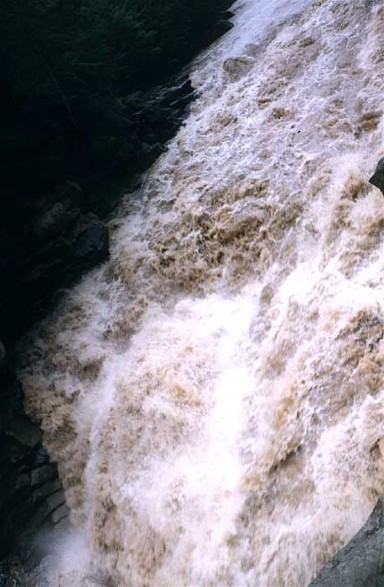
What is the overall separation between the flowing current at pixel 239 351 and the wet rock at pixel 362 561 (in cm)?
54

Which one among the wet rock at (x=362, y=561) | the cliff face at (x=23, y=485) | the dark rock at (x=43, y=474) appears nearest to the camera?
the wet rock at (x=362, y=561)

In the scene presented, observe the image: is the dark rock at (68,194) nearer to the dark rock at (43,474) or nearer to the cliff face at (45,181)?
the cliff face at (45,181)

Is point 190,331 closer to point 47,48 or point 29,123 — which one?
point 29,123

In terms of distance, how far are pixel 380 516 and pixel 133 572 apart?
13.4 feet

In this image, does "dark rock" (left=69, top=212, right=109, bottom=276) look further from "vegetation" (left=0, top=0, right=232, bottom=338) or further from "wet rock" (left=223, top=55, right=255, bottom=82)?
"wet rock" (left=223, top=55, right=255, bottom=82)

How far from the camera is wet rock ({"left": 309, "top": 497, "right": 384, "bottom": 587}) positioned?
405 centimetres

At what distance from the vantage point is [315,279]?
7.39 metres

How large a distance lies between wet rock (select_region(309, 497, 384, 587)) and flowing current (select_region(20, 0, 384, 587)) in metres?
0.54

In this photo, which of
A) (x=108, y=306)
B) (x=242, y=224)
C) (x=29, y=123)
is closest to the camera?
(x=242, y=224)

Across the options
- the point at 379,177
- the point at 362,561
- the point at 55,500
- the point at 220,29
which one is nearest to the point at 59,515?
the point at 55,500

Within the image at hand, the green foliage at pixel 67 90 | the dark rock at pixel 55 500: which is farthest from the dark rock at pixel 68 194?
the dark rock at pixel 55 500

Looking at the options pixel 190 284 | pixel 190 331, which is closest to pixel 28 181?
pixel 190 284

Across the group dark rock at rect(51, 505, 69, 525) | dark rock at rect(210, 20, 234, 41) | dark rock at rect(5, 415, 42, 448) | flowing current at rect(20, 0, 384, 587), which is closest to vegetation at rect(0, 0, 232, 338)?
flowing current at rect(20, 0, 384, 587)

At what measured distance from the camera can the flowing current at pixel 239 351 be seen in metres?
5.71
